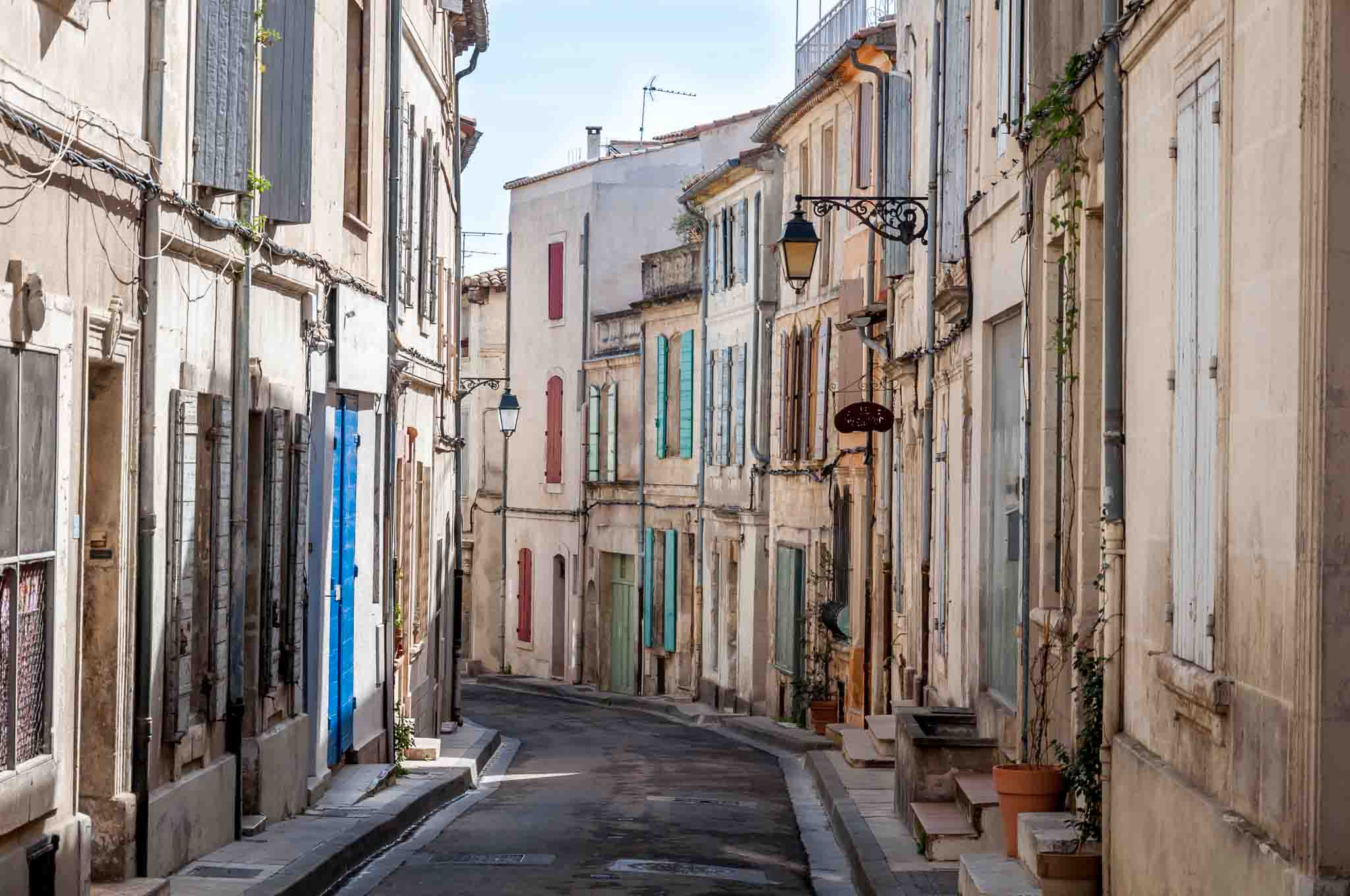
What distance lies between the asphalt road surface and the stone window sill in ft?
9.36

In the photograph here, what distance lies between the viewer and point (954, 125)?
1562cm

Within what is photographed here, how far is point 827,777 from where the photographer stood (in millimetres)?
16734

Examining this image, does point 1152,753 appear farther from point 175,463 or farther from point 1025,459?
point 175,463

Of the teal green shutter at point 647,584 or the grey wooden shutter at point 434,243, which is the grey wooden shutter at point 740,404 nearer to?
the teal green shutter at point 647,584

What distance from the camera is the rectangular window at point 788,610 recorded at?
26.5 m

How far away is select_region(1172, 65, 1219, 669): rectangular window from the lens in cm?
661

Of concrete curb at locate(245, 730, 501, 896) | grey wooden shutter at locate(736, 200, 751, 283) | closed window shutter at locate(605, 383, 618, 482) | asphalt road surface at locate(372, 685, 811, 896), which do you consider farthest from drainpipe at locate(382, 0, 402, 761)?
closed window shutter at locate(605, 383, 618, 482)

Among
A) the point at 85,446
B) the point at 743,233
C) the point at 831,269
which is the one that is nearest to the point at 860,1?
the point at 831,269

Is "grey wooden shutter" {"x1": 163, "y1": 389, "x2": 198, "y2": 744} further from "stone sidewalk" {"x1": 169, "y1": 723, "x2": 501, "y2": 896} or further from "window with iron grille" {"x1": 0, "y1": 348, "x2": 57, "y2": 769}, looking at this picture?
"window with iron grille" {"x1": 0, "y1": 348, "x2": 57, "y2": 769}

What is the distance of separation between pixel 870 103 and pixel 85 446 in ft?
53.6

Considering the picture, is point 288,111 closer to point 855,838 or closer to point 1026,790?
point 855,838

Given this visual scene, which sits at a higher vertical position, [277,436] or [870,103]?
[870,103]

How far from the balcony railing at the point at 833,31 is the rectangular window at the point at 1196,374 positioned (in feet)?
54.8

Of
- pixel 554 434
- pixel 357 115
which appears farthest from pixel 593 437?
pixel 357 115
